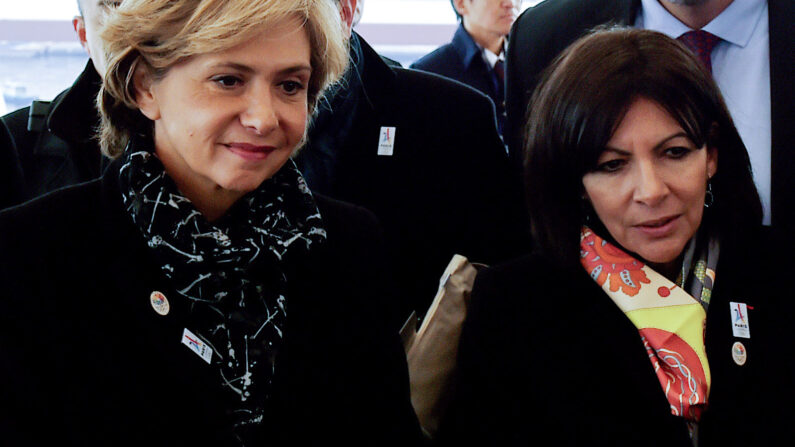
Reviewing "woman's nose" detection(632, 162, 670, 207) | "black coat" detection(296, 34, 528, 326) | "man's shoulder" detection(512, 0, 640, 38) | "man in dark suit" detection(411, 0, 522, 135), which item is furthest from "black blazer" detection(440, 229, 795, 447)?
"man in dark suit" detection(411, 0, 522, 135)

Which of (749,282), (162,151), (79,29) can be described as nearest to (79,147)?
(79,29)

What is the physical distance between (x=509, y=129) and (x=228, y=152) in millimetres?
1126

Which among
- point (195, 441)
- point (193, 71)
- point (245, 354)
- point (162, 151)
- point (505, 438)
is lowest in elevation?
point (505, 438)

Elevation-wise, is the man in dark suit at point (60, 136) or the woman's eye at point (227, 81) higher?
the woman's eye at point (227, 81)

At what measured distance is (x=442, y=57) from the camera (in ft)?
12.9

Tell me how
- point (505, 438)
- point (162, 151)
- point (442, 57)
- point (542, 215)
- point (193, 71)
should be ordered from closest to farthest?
1. point (193, 71)
2. point (162, 151)
3. point (505, 438)
4. point (542, 215)
5. point (442, 57)

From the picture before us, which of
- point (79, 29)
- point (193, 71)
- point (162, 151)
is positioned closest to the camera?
point (193, 71)

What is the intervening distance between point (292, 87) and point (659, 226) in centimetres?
86

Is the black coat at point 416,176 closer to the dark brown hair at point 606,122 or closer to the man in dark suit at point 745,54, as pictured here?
the man in dark suit at point 745,54

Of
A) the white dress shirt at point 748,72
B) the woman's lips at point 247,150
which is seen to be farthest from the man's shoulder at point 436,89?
the woman's lips at point 247,150

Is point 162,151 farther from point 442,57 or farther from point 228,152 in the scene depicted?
point 442,57

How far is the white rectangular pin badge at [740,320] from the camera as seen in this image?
181cm

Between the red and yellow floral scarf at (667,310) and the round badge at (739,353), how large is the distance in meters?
0.07

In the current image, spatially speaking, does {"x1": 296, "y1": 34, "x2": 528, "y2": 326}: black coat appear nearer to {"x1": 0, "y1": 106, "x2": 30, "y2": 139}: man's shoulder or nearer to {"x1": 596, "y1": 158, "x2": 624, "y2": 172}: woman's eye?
{"x1": 596, "y1": 158, "x2": 624, "y2": 172}: woman's eye
